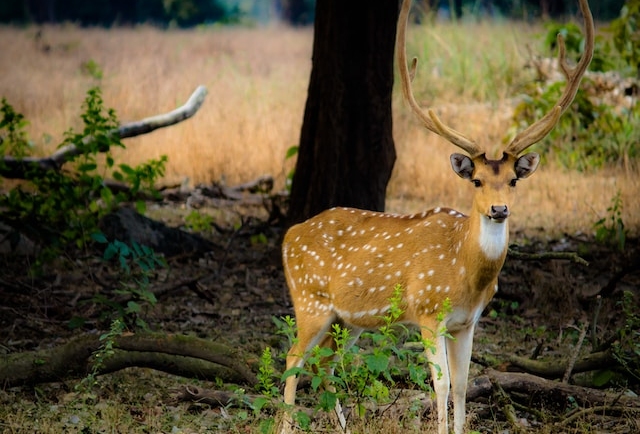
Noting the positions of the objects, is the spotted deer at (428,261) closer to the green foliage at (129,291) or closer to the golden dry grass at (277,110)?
the green foliage at (129,291)

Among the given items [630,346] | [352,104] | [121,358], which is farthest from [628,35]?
[121,358]

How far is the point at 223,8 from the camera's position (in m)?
47.9

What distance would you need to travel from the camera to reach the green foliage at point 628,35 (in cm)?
1318

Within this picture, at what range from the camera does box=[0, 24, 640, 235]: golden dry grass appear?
12.0 metres

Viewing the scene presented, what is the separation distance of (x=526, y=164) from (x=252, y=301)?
11.5 feet

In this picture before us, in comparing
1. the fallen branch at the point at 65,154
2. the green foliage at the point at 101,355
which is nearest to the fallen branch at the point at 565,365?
the green foliage at the point at 101,355

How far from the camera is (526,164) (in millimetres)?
5613

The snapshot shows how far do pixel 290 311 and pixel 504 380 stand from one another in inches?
97.6

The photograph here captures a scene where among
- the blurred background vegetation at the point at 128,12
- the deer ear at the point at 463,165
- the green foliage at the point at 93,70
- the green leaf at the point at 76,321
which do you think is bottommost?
the blurred background vegetation at the point at 128,12

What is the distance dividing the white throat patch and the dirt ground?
1284 mm

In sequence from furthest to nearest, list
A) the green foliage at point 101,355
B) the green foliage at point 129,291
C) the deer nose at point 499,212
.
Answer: the green foliage at point 129,291 < the green foliage at point 101,355 < the deer nose at point 499,212

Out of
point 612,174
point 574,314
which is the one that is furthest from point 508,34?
point 574,314

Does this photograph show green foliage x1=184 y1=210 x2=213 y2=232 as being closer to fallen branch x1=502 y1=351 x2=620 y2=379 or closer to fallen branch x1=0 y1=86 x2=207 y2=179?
fallen branch x1=0 y1=86 x2=207 y2=179

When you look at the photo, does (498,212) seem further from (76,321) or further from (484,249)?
(76,321)
